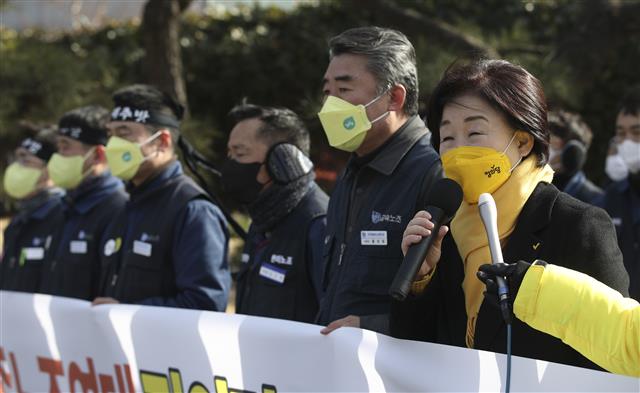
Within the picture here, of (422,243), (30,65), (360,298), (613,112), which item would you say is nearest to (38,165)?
(360,298)

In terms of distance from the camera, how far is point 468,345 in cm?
291

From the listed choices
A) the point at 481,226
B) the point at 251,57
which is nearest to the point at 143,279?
the point at 481,226

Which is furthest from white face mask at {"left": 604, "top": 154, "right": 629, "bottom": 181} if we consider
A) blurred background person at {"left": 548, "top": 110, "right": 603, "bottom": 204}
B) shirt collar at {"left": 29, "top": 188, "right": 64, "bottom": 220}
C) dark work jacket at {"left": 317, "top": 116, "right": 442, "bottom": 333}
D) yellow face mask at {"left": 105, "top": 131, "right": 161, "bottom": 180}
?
shirt collar at {"left": 29, "top": 188, "right": 64, "bottom": 220}

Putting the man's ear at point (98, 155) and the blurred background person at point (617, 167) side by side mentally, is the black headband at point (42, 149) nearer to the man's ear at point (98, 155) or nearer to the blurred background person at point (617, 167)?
the man's ear at point (98, 155)

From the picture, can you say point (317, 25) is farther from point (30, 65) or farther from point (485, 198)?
point (485, 198)

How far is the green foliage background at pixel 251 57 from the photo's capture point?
10.0 meters

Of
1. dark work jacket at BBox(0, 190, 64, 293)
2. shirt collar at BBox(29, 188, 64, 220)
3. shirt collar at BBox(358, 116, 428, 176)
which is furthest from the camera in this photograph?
shirt collar at BBox(29, 188, 64, 220)

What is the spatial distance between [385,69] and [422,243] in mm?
1326

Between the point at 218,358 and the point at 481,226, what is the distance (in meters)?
1.20

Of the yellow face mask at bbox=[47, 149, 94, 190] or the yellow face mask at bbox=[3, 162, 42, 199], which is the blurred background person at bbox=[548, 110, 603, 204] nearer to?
the yellow face mask at bbox=[47, 149, 94, 190]

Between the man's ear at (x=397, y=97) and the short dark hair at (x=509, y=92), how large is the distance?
2.31 ft

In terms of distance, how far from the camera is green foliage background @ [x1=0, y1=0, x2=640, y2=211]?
1002 cm

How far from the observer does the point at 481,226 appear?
9.38ft

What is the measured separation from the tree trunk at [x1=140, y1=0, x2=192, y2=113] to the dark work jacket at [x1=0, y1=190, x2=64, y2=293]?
3.21m
